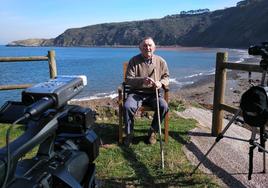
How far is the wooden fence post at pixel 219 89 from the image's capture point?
5.43 m

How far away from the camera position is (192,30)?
13375 cm

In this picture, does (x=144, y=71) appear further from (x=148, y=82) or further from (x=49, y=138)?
(x=49, y=138)

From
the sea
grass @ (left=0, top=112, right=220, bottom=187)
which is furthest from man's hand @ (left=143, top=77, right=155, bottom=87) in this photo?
the sea

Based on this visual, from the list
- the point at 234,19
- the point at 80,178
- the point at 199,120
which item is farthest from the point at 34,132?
the point at 234,19

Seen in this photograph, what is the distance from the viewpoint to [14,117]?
140 centimetres

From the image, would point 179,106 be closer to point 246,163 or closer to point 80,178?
point 246,163

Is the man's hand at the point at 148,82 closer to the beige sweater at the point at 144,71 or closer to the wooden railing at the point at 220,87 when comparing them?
the beige sweater at the point at 144,71

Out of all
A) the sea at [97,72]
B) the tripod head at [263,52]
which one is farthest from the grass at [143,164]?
the tripod head at [263,52]

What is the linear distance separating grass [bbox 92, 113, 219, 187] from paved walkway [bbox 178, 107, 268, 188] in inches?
6.1

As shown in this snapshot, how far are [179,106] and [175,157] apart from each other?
3301mm

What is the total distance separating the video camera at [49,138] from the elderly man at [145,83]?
335 cm

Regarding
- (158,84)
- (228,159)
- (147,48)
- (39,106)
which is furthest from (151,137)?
(39,106)

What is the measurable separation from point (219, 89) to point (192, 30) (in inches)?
5185

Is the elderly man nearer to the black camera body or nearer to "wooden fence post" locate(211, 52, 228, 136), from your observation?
"wooden fence post" locate(211, 52, 228, 136)
